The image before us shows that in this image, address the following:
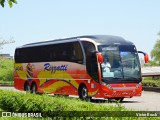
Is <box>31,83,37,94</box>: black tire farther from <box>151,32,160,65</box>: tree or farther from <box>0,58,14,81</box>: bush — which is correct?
<box>151,32,160,65</box>: tree

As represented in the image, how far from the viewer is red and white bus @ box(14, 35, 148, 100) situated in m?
20.0

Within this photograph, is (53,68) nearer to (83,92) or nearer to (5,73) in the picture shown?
(83,92)

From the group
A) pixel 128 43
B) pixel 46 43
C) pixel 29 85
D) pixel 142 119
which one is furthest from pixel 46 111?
pixel 29 85

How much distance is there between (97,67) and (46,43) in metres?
6.73

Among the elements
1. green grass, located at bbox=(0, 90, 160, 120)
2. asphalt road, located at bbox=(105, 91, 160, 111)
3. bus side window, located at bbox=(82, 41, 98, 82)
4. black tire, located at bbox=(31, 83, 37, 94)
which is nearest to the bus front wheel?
bus side window, located at bbox=(82, 41, 98, 82)

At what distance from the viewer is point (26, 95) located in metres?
14.3

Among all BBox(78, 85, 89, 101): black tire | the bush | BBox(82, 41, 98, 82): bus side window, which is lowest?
the bush

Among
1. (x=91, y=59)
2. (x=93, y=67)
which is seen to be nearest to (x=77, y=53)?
(x=91, y=59)

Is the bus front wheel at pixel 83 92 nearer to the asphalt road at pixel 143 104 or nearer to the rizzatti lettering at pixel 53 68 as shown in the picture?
the rizzatti lettering at pixel 53 68

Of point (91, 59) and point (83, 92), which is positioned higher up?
point (91, 59)

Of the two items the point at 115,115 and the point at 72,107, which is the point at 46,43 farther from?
the point at 115,115

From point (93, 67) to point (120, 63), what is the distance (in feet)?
4.48

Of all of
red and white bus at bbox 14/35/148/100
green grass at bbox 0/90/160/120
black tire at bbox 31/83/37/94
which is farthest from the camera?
black tire at bbox 31/83/37/94

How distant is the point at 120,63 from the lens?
20.2 metres
